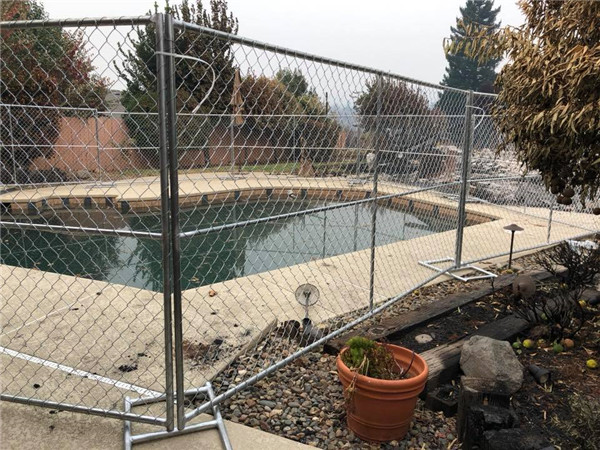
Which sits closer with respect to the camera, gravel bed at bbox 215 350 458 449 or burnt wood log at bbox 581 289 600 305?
gravel bed at bbox 215 350 458 449

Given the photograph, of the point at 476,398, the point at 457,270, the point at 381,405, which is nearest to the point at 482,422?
the point at 476,398

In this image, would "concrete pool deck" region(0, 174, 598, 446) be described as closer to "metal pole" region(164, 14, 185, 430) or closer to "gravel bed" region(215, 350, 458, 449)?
"gravel bed" region(215, 350, 458, 449)

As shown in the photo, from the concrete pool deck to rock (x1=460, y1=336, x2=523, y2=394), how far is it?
45.8 inches

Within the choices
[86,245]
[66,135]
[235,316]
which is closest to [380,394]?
[235,316]

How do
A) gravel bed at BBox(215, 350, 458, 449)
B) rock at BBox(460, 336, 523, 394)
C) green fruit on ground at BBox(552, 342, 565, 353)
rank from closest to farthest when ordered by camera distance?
gravel bed at BBox(215, 350, 458, 449) → rock at BBox(460, 336, 523, 394) → green fruit on ground at BBox(552, 342, 565, 353)

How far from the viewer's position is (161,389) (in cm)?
243

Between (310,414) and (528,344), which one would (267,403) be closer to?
(310,414)

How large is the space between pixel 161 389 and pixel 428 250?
13.5 ft

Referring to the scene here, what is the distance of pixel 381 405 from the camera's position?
214 centimetres

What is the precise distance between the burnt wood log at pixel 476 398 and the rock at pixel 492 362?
9 centimetres

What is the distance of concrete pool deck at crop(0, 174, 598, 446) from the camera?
2.50 m

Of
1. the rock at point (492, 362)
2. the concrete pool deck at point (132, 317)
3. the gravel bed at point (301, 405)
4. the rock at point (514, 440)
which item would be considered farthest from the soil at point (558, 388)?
the concrete pool deck at point (132, 317)

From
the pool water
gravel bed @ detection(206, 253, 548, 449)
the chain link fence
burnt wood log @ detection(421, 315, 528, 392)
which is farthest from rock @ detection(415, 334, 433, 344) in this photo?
the pool water

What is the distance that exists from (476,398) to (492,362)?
39 cm
